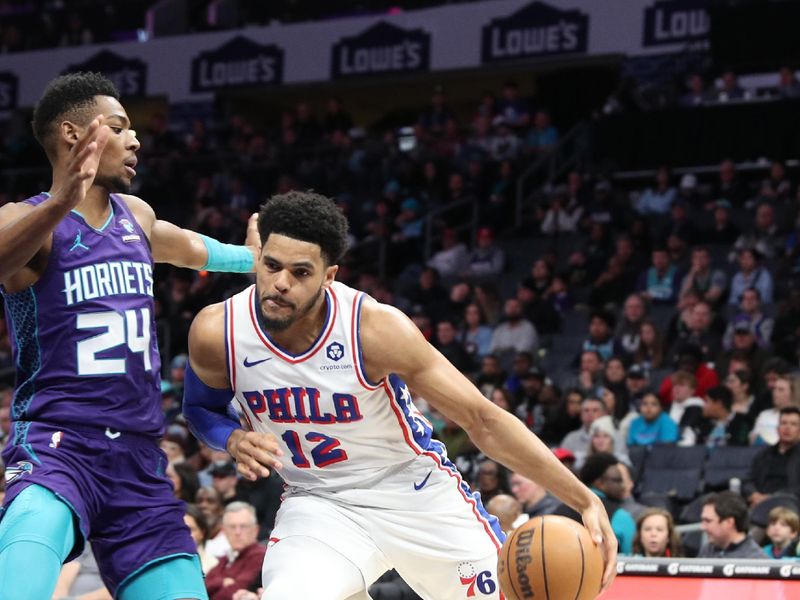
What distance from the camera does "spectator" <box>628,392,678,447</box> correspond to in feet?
32.9

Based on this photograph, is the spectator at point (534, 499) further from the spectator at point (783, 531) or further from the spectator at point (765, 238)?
the spectator at point (765, 238)

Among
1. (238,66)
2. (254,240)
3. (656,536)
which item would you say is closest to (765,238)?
(656,536)

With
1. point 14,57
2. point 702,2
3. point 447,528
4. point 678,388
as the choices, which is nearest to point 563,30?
point 702,2

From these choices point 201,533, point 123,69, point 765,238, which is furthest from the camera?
point 123,69

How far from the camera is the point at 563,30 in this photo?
708 inches

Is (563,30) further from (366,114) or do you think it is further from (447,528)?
(447,528)

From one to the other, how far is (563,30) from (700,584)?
12821mm

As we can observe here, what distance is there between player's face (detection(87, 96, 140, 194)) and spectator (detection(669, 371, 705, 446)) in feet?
22.3

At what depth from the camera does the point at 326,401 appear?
4.18m

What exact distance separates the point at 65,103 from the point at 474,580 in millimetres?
2142

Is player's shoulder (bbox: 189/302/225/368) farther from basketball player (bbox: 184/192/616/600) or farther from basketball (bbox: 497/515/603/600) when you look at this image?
basketball (bbox: 497/515/603/600)

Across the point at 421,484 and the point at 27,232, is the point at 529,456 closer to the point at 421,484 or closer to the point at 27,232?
the point at 421,484

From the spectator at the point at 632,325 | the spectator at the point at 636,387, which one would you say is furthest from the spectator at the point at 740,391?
the spectator at the point at 632,325

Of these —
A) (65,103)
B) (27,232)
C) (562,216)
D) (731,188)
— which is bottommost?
(562,216)
